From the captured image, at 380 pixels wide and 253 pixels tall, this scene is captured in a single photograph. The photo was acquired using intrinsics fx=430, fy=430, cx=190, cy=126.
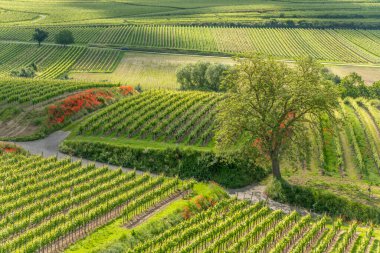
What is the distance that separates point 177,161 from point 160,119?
12375 mm

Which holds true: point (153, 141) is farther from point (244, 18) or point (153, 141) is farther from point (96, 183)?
point (244, 18)

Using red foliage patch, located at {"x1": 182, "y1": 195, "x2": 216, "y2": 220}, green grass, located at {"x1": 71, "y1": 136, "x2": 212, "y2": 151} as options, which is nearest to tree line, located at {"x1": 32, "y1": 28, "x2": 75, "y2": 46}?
green grass, located at {"x1": 71, "y1": 136, "x2": 212, "y2": 151}

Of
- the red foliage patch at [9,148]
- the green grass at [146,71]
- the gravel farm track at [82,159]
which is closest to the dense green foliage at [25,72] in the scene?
the green grass at [146,71]

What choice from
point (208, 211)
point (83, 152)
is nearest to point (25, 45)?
point (83, 152)

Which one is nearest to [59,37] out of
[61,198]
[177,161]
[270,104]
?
[177,161]

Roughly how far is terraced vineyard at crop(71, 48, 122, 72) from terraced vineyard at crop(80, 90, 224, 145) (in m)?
55.1

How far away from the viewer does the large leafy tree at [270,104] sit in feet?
160

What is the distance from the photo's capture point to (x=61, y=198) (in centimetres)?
4597

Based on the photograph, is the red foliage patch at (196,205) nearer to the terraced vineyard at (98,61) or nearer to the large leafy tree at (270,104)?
the large leafy tree at (270,104)

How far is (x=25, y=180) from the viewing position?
49562 mm

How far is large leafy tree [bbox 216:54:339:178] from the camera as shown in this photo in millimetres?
48656

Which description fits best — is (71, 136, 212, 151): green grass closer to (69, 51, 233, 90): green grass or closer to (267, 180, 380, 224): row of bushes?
(267, 180, 380, 224): row of bushes

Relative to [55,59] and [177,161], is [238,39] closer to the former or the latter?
[55,59]

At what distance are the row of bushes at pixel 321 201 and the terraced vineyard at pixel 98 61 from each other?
87286 mm
